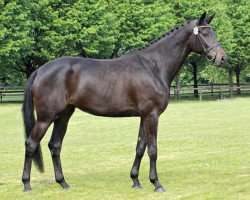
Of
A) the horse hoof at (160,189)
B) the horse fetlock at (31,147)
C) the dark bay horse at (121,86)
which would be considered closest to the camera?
the horse hoof at (160,189)

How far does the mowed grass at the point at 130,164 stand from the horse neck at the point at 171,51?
213 cm

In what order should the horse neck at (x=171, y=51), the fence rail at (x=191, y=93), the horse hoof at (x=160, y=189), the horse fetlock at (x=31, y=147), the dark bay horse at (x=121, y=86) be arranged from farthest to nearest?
the fence rail at (x=191, y=93) < the horse neck at (x=171, y=51) < the horse fetlock at (x=31, y=147) < the dark bay horse at (x=121, y=86) < the horse hoof at (x=160, y=189)

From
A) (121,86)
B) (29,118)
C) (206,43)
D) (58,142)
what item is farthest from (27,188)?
(206,43)

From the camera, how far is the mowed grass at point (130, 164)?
28.8ft

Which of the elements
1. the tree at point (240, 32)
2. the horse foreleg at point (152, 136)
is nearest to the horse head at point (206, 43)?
the horse foreleg at point (152, 136)

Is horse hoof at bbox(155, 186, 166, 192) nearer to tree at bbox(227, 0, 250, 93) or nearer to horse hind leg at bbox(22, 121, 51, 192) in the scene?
horse hind leg at bbox(22, 121, 51, 192)

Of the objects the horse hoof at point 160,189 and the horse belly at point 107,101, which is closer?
the horse hoof at point 160,189

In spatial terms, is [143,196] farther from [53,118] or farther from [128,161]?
[128,161]

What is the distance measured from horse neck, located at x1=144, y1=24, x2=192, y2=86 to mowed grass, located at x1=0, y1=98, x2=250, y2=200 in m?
2.13

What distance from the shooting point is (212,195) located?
27.4ft

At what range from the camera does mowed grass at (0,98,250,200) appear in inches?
346

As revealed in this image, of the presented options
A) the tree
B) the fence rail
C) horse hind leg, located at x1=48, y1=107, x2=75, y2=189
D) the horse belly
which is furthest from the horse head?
the tree

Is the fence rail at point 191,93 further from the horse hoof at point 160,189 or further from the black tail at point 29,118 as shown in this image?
the horse hoof at point 160,189

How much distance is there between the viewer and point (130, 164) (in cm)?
1201
